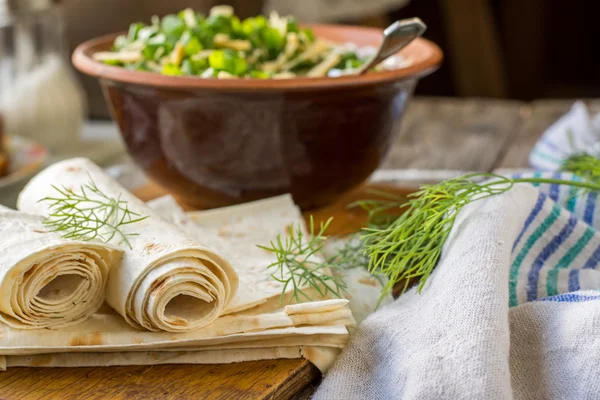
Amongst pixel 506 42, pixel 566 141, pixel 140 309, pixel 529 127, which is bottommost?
pixel 506 42

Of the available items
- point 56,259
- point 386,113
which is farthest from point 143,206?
point 386,113

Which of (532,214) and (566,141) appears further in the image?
(566,141)

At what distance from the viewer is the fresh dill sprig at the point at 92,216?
2.39ft

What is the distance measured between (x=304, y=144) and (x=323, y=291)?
274 mm

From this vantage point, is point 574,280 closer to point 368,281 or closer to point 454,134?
point 368,281

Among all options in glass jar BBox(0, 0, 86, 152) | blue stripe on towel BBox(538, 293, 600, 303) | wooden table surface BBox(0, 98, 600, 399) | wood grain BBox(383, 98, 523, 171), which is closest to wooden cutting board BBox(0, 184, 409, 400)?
wooden table surface BBox(0, 98, 600, 399)

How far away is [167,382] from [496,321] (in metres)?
0.29

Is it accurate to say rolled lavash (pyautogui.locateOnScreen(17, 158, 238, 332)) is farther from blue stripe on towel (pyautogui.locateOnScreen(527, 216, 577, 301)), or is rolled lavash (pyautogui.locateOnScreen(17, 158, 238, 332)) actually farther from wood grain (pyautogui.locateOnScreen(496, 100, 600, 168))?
wood grain (pyautogui.locateOnScreen(496, 100, 600, 168))

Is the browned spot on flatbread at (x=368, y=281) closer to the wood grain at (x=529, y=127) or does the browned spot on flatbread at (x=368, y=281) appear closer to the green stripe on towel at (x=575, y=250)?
the green stripe on towel at (x=575, y=250)

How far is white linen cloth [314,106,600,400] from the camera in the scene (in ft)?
1.96

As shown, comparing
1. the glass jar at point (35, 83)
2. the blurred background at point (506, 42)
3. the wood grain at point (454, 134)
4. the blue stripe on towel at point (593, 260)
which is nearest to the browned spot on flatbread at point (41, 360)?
the blue stripe on towel at point (593, 260)

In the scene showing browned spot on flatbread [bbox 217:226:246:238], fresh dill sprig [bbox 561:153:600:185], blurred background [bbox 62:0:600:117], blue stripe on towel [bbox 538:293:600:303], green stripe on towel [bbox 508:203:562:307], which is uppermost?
blue stripe on towel [bbox 538:293:600:303]

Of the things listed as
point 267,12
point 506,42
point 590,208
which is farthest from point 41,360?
point 506,42

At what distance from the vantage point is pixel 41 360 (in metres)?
0.69
